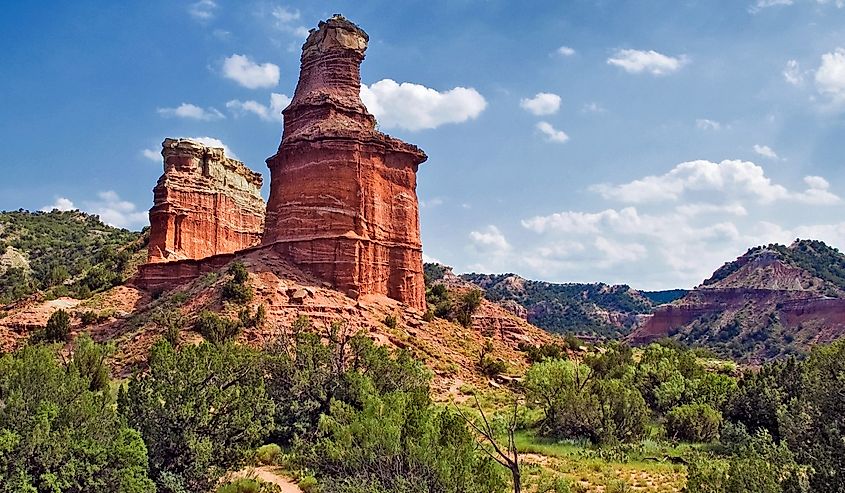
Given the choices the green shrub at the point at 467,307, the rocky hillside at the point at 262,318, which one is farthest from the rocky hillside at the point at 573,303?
the rocky hillside at the point at 262,318

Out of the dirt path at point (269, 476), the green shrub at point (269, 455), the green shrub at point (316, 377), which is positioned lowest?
the dirt path at point (269, 476)

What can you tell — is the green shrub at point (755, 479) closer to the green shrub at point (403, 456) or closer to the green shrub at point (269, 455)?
the green shrub at point (403, 456)

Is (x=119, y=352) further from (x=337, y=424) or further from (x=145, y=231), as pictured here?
(x=145, y=231)

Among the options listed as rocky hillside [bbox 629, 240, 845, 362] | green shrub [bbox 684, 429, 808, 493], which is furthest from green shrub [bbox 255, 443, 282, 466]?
rocky hillside [bbox 629, 240, 845, 362]

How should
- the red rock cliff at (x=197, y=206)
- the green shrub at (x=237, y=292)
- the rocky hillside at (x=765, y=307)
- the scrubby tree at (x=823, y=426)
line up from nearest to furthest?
the scrubby tree at (x=823, y=426) → the green shrub at (x=237, y=292) → the red rock cliff at (x=197, y=206) → the rocky hillside at (x=765, y=307)

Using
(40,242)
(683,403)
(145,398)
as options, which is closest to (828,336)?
(683,403)

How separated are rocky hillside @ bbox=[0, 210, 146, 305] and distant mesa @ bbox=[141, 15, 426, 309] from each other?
12.4m

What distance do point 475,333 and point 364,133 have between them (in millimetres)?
16070

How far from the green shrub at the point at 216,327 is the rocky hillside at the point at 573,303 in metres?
92.3

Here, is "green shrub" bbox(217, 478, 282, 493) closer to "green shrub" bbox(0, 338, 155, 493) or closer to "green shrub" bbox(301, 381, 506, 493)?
"green shrub" bbox(301, 381, 506, 493)

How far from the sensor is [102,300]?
147ft

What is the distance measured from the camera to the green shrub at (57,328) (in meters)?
37.7

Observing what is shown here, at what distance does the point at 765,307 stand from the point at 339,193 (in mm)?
85407

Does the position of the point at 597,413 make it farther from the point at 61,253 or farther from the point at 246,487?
the point at 61,253
